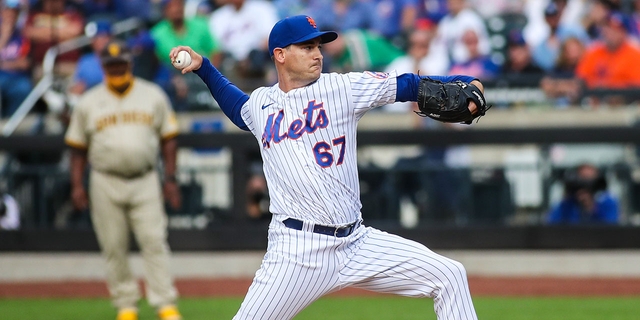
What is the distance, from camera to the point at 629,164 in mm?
9047

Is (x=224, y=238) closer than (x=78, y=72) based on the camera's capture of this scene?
Yes

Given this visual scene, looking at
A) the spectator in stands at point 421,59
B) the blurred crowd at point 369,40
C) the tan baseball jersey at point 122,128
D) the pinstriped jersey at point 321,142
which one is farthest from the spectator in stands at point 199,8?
the pinstriped jersey at point 321,142

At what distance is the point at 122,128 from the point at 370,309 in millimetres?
2510

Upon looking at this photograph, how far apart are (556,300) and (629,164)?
1.72 metres

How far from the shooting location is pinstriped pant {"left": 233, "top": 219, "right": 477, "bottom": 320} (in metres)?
4.23

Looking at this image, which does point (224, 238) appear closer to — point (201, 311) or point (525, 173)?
point (201, 311)

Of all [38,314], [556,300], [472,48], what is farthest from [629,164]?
[38,314]

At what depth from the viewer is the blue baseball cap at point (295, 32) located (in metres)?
4.34

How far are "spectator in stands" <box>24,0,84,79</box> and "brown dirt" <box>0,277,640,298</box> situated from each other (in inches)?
124

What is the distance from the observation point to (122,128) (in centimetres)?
743

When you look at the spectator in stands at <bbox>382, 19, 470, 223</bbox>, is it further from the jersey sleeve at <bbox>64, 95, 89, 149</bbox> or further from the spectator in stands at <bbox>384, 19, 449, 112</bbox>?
the jersey sleeve at <bbox>64, 95, 89, 149</bbox>

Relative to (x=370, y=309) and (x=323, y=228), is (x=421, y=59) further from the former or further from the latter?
(x=323, y=228)

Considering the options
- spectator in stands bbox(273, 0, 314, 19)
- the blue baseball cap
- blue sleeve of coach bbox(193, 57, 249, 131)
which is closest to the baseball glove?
the blue baseball cap

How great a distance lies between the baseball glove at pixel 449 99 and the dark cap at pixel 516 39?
6.53 metres
